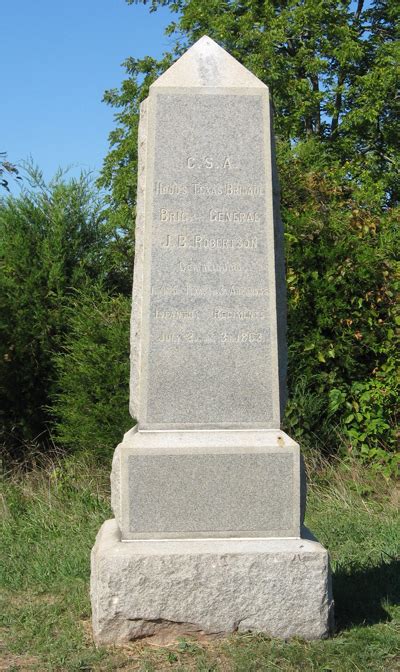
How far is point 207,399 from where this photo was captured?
4023 mm

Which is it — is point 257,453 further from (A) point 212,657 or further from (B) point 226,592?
(A) point 212,657

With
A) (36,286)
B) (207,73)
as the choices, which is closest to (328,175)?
(36,286)

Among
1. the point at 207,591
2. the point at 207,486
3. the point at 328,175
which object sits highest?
the point at 328,175

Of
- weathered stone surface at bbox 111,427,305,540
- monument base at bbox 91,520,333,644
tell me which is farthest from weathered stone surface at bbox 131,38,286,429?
monument base at bbox 91,520,333,644

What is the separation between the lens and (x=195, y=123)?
13.5 feet

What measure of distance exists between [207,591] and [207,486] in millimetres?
481

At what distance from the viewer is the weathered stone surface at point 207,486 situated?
389 cm

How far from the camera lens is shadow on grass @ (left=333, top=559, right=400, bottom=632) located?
4184 millimetres

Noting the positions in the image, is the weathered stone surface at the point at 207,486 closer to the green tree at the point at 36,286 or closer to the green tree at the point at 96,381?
the green tree at the point at 96,381

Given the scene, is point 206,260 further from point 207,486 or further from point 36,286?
point 36,286

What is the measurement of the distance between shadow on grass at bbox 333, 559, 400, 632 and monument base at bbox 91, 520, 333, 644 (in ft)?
1.24

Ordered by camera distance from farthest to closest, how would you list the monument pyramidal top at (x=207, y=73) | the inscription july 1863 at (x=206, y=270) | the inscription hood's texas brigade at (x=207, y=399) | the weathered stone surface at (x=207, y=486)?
1. the monument pyramidal top at (x=207, y=73)
2. the inscription july 1863 at (x=206, y=270)
3. the weathered stone surface at (x=207, y=486)
4. the inscription hood's texas brigade at (x=207, y=399)

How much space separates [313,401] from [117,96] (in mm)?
12974

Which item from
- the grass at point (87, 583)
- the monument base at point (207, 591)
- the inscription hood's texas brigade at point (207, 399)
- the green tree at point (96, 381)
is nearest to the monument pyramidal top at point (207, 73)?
the inscription hood's texas brigade at point (207, 399)
